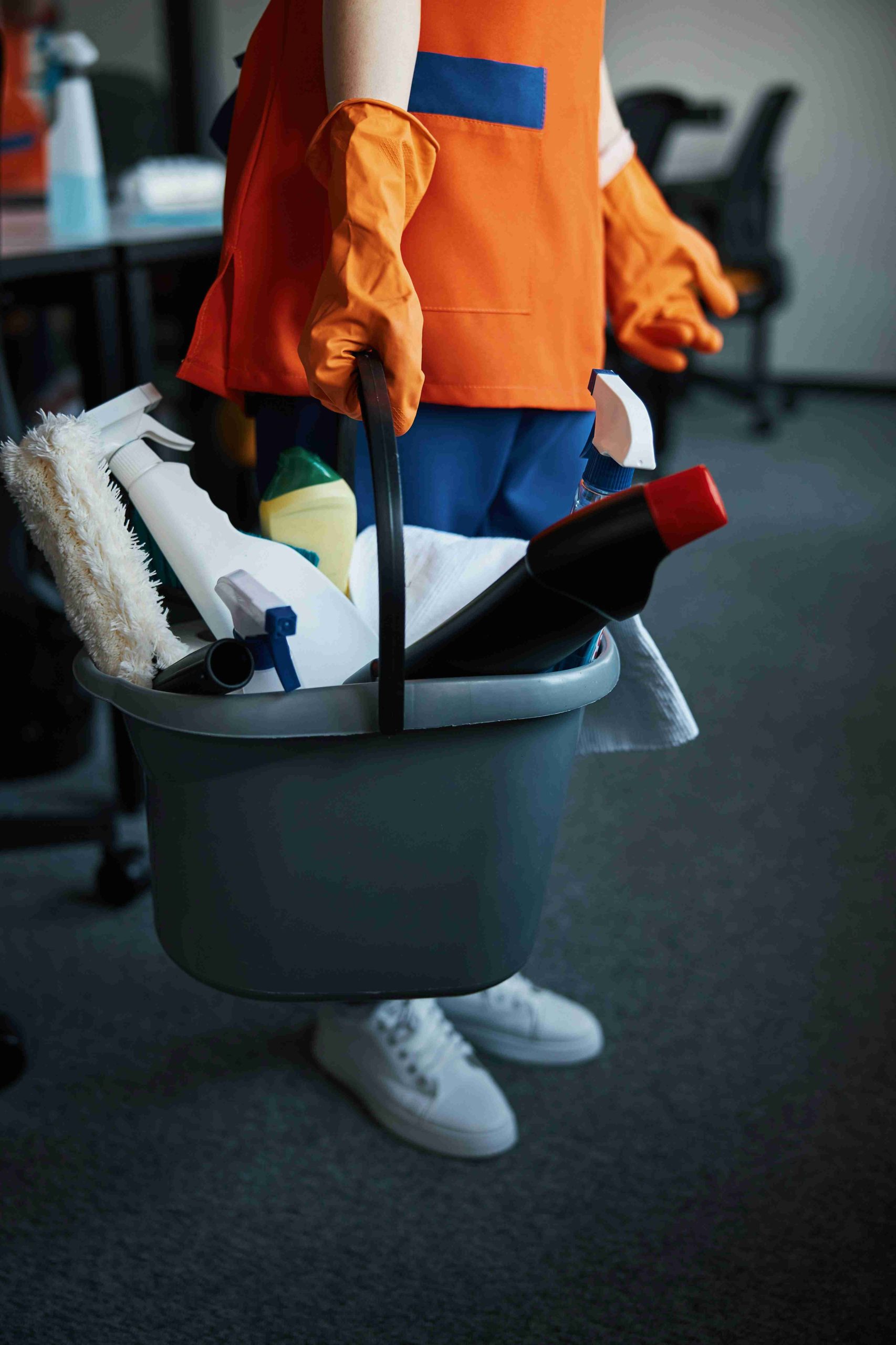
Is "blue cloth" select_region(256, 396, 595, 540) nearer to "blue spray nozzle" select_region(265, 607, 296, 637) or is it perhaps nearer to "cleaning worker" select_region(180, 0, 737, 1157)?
"cleaning worker" select_region(180, 0, 737, 1157)

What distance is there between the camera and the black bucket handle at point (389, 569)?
1.85 feet

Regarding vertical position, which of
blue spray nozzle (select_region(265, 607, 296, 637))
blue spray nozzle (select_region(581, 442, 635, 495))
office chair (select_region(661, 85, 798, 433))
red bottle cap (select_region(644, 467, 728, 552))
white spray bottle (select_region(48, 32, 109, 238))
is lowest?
office chair (select_region(661, 85, 798, 433))

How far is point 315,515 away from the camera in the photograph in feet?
2.52

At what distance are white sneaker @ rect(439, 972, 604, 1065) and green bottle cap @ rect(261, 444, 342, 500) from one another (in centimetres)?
65

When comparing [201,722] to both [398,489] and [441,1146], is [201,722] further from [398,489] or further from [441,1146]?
[441,1146]

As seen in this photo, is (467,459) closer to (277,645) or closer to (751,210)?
(277,645)

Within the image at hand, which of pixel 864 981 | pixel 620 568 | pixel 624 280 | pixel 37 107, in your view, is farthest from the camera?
pixel 37 107

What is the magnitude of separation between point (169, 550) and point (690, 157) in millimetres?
4974

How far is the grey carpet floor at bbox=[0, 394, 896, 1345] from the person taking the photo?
921 millimetres

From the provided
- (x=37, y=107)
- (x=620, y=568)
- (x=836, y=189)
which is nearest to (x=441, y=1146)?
(x=620, y=568)

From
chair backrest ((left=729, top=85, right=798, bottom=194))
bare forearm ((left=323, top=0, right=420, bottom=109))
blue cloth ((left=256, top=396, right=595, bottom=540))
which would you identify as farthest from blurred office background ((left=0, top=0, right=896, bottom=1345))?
chair backrest ((left=729, top=85, right=798, bottom=194))

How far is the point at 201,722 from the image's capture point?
596 millimetres

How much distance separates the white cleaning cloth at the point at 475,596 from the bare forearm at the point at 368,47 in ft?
0.94

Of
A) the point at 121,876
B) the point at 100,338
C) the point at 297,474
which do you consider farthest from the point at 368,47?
the point at 121,876
